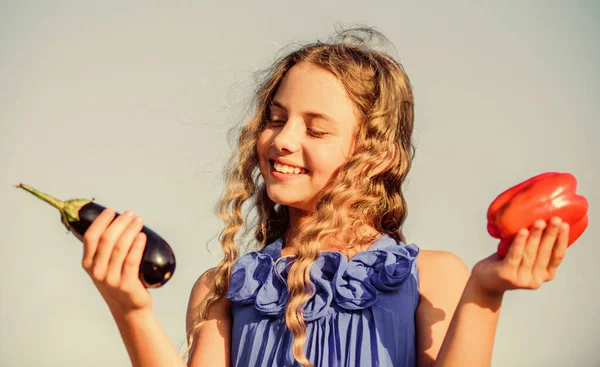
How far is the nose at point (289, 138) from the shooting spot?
10.4 ft

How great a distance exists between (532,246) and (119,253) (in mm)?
1312

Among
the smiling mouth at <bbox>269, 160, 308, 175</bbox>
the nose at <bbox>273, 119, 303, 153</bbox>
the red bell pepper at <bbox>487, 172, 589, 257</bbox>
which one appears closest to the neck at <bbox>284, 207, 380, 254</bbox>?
the smiling mouth at <bbox>269, 160, 308, 175</bbox>

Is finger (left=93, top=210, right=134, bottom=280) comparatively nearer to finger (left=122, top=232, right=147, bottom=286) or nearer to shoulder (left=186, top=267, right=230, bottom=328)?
finger (left=122, top=232, right=147, bottom=286)

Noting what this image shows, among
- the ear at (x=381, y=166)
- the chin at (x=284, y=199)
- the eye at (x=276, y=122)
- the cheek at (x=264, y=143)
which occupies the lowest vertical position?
the chin at (x=284, y=199)

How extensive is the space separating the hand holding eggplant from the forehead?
42.7 inches

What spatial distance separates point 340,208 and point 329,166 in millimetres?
190

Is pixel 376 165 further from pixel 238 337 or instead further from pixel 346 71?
pixel 238 337

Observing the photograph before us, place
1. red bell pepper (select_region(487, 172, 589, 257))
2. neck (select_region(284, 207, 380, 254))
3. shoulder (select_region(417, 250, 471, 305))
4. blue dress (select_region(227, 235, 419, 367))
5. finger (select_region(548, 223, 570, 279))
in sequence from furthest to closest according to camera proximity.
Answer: neck (select_region(284, 207, 380, 254)) → shoulder (select_region(417, 250, 471, 305)) → blue dress (select_region(227, 235, 419, 367)) → red bell pepper (select_region(487, 172, 589, 257)) → finger (select_region(548, 223, 570, 279))

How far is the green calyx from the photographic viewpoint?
96.3 inches

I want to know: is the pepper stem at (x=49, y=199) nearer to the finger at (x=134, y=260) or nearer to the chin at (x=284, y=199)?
the finger at (x=134, y=260)

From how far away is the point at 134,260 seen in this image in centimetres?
243

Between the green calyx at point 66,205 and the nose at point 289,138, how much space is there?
963mm

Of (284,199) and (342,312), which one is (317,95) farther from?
(342,312)

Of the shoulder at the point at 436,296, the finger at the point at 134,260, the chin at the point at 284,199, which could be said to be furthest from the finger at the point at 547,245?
the finger at the point at 134,260
